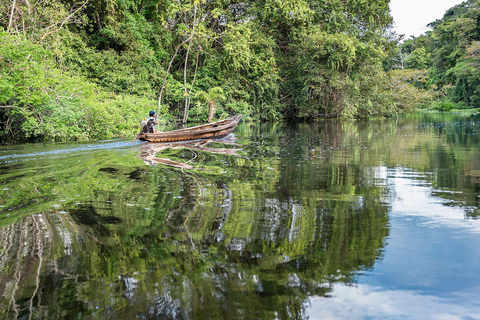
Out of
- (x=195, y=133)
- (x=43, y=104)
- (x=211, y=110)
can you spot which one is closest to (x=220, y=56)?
(x=211, y=110)

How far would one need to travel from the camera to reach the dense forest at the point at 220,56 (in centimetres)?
1998

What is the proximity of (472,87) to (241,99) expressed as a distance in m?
34.5

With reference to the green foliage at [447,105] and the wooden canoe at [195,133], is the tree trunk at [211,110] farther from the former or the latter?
the green foliage at [447,105]

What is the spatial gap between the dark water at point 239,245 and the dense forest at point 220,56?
34.2 feet

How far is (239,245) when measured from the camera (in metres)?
4.31

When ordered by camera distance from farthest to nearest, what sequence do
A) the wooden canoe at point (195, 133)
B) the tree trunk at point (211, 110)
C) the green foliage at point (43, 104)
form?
the tree trunk at point (211, 110) < the wooden canoe at point (195, 133) < the green foliage at point (43, 104)

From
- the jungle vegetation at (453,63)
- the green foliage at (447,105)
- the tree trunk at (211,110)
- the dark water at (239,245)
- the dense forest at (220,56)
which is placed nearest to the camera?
the dark water at (239,245)

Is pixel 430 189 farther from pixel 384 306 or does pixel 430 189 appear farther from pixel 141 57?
pixel 141 57

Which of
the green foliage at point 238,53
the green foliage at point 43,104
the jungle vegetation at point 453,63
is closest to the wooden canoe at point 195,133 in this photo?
the green foliage at point 43,104

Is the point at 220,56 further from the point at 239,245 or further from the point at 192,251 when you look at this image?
the point at 192,251

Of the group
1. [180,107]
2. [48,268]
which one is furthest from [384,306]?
[180,107]

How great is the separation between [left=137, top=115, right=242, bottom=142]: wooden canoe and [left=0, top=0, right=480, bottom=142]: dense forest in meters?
3.13

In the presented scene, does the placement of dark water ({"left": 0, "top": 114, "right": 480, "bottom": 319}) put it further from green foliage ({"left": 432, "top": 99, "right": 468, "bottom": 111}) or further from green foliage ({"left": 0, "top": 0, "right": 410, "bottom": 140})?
green foliage ({"left": 432, "top": 99, "right": 468, "bottom": 111})

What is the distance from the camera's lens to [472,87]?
166 ft
